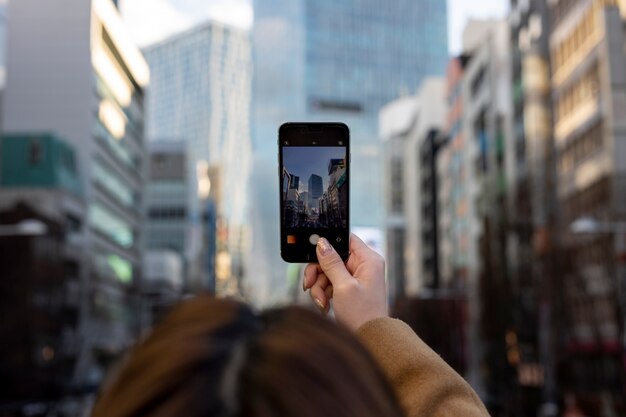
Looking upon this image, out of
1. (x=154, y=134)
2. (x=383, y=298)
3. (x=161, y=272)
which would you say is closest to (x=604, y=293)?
(x=383, y=298)

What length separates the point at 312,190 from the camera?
7.32 feet

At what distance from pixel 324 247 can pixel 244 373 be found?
1105mm

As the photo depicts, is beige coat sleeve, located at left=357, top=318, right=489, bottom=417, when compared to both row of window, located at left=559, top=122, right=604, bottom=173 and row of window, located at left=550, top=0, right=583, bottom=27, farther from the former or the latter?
row of window, located at left=550, top=0, right=583, bottom=27

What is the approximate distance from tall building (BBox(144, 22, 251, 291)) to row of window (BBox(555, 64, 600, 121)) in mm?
24019

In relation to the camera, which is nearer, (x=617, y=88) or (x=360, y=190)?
(x=617, y=88)

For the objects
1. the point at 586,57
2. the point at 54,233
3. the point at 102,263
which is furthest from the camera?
the point at 102,263

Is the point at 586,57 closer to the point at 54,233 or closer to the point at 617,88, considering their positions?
the point at 617,88

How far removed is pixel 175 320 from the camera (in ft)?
3.89

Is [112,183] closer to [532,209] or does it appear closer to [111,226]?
[111,226]

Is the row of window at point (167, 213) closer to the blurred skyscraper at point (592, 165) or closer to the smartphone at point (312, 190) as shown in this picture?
the blurred skyscraper at point (592, 165)

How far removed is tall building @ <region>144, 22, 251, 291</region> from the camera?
280 feet

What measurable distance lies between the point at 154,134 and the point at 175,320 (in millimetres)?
129218

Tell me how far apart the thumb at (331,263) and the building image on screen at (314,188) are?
12 cm

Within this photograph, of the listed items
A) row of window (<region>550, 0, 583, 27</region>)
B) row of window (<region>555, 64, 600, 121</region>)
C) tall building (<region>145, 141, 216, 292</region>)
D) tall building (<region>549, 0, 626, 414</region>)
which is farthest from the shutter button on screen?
tall building (<region>145, 141, 216, 292</region>)
